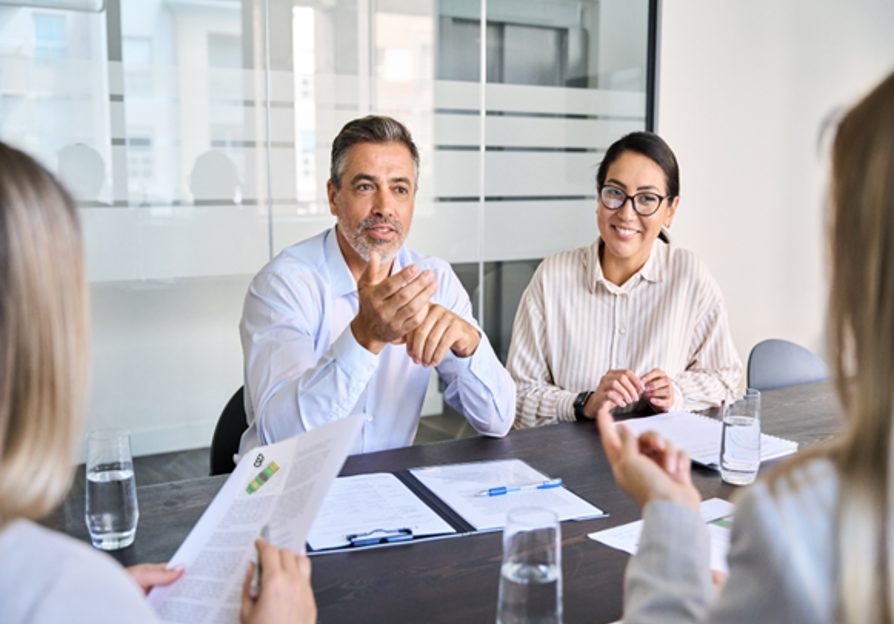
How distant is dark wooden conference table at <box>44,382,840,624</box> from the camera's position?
3.65 feet

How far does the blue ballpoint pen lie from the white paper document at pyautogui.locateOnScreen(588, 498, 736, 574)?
0.68 ft

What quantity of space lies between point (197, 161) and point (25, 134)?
62 centimetres

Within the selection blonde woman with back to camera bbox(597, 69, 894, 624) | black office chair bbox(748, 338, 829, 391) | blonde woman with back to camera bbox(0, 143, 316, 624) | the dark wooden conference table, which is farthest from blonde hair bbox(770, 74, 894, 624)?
Result: black office chair bbox(748, 338, 829, 391)

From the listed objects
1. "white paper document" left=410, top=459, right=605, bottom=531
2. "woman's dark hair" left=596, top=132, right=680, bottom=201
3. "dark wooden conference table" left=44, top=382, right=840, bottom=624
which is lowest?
"dark wooden conference table" left=44, top=382, right=840, bottom=624

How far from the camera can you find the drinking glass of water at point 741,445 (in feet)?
5.24

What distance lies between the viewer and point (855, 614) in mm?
617

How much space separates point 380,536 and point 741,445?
30.4 inches

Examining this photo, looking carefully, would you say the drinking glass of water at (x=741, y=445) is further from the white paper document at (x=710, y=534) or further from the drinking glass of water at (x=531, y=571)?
the drinking glass of water at (x=531, y=571)

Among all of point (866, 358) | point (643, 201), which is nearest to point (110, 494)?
point (866, 358)

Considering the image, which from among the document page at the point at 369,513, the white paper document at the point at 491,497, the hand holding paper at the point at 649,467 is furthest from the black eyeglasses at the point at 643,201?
the hand holding paper at the point at 649,467

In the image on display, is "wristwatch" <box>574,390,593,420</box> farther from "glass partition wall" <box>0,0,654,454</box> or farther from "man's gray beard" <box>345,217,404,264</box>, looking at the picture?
"glass partition wall" <box>0,0,654,454</box>

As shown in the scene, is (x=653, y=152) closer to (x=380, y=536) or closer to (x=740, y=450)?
(x=740, y=450)

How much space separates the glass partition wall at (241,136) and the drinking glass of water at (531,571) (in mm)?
2588

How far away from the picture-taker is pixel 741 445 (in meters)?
1.61
